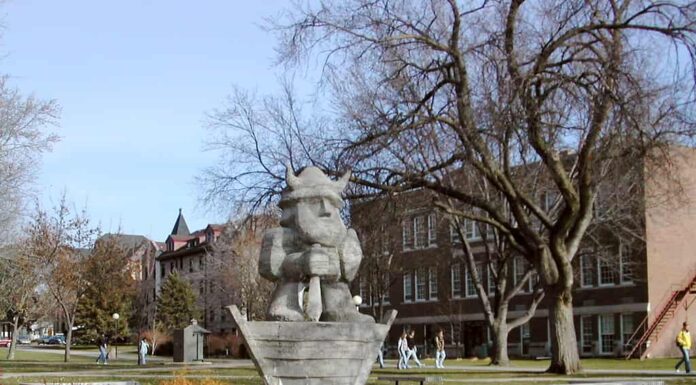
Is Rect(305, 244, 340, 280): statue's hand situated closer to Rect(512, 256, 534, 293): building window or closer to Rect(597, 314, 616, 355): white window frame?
Rect(597, 314, 616, 355): white window frame

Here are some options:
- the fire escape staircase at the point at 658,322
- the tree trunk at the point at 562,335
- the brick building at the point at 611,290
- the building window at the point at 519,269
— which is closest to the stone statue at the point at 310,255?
the tree trunk at the point at 562,335

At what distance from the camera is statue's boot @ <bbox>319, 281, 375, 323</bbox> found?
46.8 feet

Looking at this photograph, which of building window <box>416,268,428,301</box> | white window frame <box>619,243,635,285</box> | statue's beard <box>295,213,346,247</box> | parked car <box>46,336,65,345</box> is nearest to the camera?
statue's beard <box>295,213,346,247</box>

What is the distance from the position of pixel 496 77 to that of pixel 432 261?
39.8 m

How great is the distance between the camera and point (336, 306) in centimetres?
1429

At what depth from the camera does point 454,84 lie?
28.1 m

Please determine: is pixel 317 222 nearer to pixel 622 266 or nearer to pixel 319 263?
pixel 319 263

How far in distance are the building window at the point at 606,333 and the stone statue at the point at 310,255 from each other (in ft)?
140

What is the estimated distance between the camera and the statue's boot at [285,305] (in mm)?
13812

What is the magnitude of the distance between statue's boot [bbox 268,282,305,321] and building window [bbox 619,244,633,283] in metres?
41.9

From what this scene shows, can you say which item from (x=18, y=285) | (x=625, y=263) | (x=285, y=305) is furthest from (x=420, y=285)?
(x=285, y=305)

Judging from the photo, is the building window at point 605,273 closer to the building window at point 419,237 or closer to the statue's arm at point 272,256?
the building window at point 419,237

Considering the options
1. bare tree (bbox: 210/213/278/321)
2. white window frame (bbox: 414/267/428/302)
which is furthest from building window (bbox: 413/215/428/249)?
bare tree (bbox: 210/213/278/321)

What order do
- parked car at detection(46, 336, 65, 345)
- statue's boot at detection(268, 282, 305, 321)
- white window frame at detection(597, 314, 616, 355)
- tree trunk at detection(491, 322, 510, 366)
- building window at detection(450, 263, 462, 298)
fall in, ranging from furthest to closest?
parked car at detection(46, 336, 65, 345)
building window at detection(450, 263, 462, 298)
white window frame at detection(597, 314, 616, 355)
tree trunk at detection(491, 322, 510, 366)
statue's boot at detection(268, 282, 305, 321)
